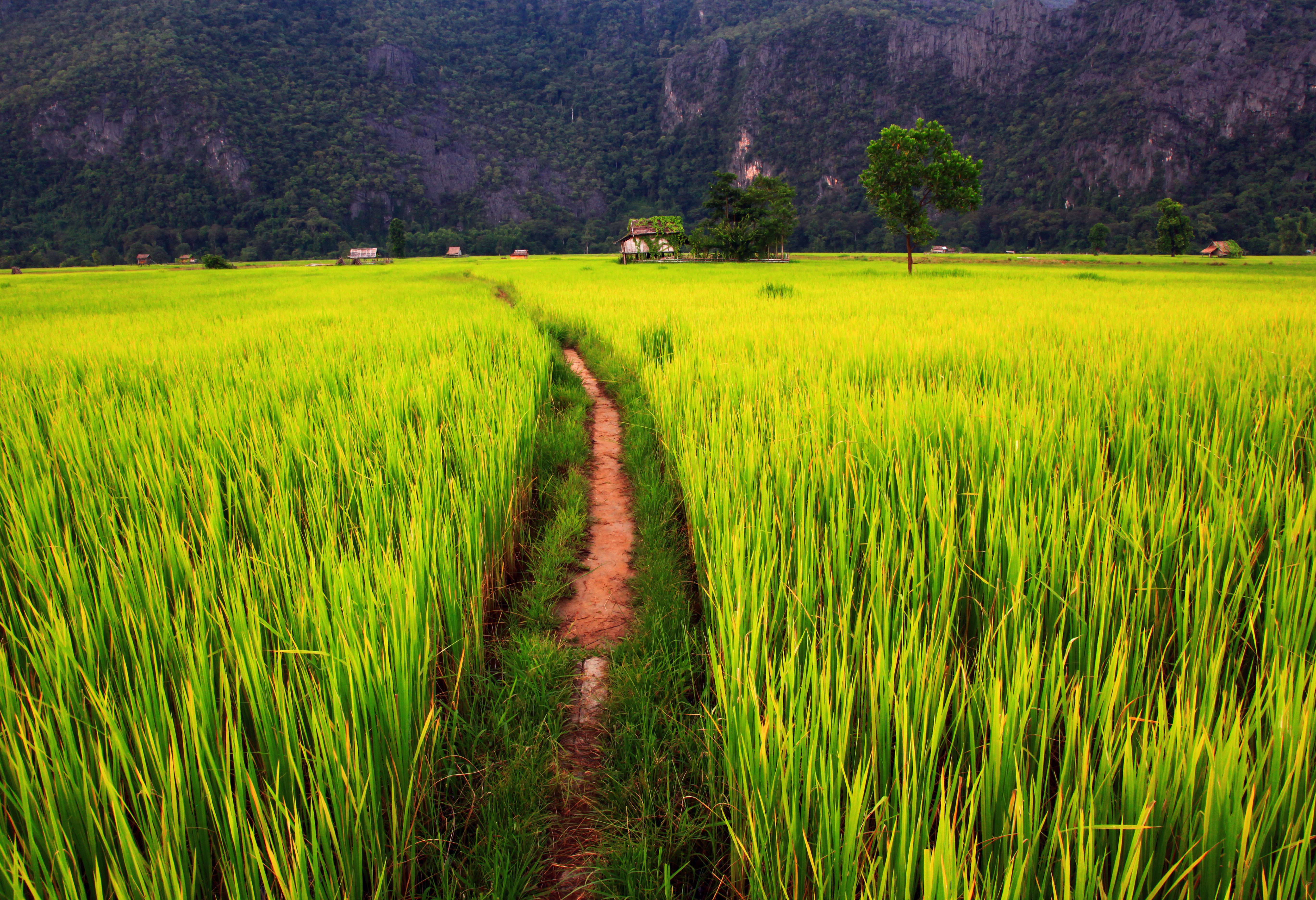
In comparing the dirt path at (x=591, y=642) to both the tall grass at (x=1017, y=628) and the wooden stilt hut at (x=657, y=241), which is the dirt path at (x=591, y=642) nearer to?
the tall grass at (x=1017, y=628)

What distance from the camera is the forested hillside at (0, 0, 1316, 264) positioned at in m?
87.2

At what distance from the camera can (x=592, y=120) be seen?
508 feet

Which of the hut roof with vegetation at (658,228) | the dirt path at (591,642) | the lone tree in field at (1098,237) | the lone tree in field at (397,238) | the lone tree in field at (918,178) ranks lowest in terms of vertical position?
the dirt path at (591,642)

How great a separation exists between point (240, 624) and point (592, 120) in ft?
588

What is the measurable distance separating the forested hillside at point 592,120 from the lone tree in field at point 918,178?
2303 inches

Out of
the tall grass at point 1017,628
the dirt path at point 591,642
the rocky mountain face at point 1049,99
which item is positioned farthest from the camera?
the rocky mountain face at point 1049,99

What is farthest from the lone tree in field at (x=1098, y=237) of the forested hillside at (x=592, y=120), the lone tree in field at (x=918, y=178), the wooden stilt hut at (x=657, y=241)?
the lone tree in field at (x=918, y=178)

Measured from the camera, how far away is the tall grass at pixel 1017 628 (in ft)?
2.53

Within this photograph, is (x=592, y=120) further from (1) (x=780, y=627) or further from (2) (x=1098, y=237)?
(1) (x=780, y=627)

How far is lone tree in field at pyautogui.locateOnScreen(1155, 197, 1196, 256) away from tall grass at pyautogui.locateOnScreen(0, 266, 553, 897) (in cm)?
6082

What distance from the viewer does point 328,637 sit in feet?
3.96

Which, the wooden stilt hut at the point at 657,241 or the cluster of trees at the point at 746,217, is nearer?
the cluster of trees at the point at 746,217

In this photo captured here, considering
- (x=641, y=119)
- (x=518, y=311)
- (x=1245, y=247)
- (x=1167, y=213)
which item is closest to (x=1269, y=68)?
(x=1245, y=247)

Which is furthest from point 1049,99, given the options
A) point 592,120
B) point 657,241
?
point 657,241
